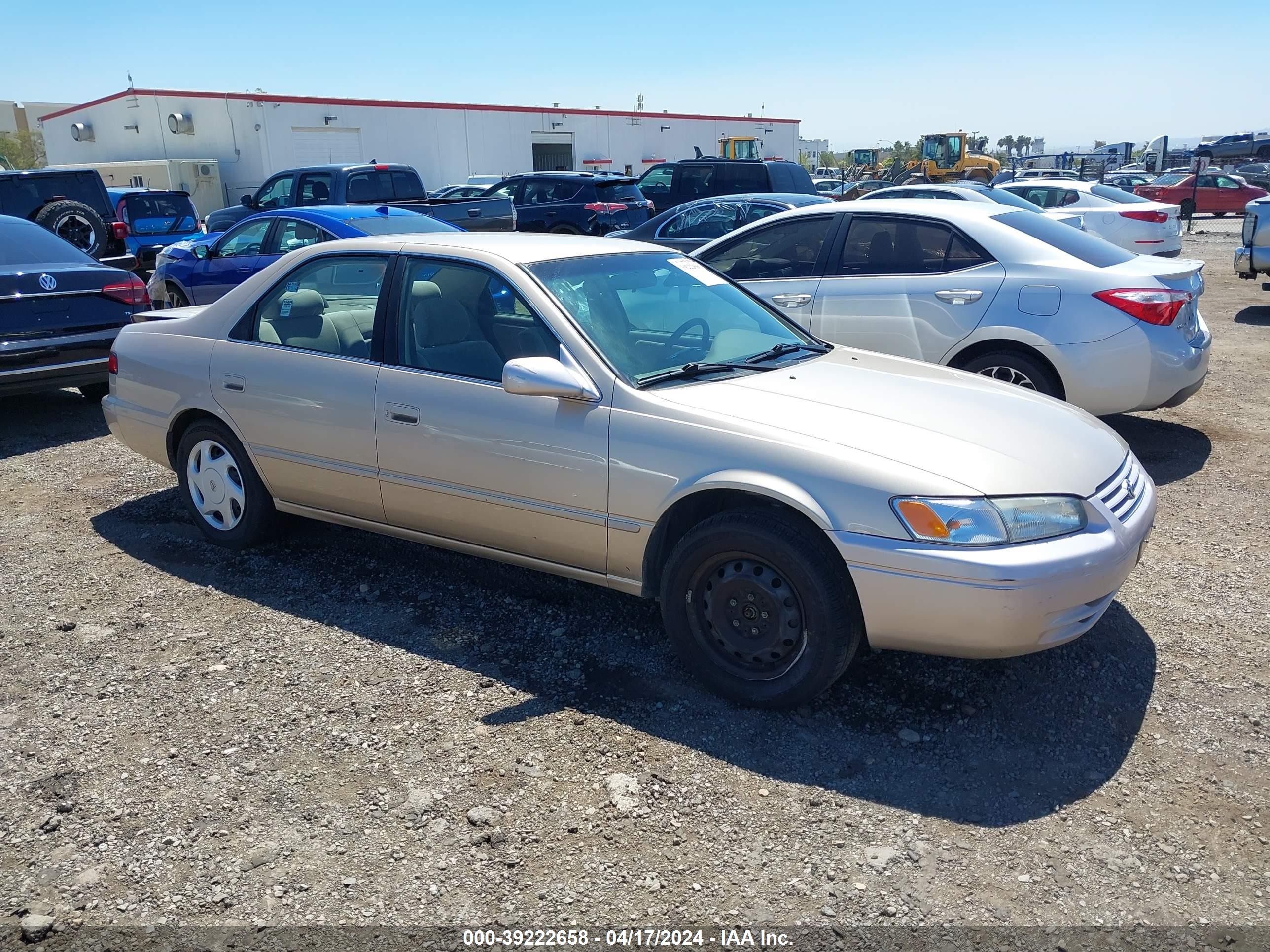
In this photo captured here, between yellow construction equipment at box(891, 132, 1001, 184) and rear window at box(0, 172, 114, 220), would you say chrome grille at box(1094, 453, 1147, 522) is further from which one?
yellow construction equipment at box(891, 132, 1001, 184)

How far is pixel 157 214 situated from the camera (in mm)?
18906

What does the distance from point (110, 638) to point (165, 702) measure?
738 mm

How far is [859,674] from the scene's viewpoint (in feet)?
12.7

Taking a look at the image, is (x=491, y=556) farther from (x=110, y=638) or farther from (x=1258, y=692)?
(x=1258, y=692)

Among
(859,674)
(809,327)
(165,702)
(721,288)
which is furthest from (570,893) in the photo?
(809,327)

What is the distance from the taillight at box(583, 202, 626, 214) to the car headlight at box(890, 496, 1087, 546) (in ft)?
49.5

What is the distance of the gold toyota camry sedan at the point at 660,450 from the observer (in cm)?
326

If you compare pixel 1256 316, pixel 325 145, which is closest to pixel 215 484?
pixel 1256 316

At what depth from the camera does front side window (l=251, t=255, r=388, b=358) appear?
4.54 meters

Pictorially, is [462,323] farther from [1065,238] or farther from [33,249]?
[33,249]

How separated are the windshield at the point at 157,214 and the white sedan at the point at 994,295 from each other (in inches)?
606

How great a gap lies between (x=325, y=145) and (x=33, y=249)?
96.6 feet

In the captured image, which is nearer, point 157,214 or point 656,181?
point 157,214

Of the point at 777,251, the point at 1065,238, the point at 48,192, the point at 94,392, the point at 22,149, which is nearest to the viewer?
the point at 1065,238
